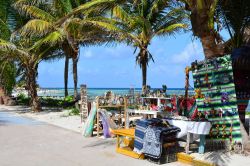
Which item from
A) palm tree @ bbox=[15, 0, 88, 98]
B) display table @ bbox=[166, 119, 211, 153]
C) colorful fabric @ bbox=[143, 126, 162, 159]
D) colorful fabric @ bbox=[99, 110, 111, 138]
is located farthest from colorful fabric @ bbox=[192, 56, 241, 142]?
palm tree @ bbox=[15, 0, 88, 98]

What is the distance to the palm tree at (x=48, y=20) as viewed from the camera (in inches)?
788

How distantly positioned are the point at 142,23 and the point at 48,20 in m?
6.35

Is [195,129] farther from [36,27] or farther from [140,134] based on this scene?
[36,27]

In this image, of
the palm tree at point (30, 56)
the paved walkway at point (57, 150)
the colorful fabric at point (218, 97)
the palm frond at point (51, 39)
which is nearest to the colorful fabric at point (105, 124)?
the paved walkway at point (57, 150)

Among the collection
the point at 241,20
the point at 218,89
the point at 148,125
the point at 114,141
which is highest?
the point at 241,20

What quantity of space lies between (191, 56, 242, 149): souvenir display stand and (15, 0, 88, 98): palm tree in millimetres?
11903

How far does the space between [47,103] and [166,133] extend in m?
20.6

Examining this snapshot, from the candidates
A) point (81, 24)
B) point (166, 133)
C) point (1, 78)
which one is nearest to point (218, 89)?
point (166, 133)

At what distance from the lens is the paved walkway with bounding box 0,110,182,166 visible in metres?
8.39

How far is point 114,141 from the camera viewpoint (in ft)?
36.4

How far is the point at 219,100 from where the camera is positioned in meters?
8.74

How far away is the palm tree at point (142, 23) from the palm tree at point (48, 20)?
2.45 meters

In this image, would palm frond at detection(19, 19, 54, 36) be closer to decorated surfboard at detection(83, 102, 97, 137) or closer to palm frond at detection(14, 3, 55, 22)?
palm frond at detection(14, 3, 55, 22)

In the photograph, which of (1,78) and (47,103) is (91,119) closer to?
(47,103)
